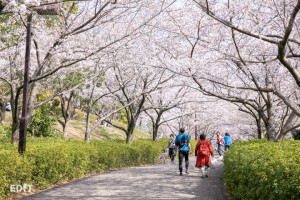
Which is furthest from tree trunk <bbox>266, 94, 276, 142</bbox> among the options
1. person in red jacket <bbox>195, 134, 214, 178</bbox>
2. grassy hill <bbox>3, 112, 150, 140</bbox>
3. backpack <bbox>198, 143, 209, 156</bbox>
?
grassy hill <bbox>3, 112, 150, 140</bbox>

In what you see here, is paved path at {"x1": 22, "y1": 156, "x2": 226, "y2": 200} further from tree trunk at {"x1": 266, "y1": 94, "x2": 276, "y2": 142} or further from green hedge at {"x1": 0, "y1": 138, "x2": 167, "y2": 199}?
tree trunk at {"x1": 266, "y1": 94, "x2": 276, "y2": 142}

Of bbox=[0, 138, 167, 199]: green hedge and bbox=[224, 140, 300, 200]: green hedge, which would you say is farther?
bbox=[0, 138, 167, 199]: green hedge

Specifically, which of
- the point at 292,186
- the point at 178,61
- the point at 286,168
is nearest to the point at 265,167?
the point at 286,168

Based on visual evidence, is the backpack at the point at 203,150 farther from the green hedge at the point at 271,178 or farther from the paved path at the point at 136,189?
the green hedge at the point at 271,178

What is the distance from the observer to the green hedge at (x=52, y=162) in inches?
272

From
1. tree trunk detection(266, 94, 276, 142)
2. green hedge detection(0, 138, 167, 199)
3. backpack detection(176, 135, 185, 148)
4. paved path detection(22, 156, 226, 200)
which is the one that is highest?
tree trunk detection(266, 94, 276, 142)

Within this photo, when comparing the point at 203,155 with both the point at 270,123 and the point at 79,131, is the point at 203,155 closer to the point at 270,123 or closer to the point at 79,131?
the point at 270,123

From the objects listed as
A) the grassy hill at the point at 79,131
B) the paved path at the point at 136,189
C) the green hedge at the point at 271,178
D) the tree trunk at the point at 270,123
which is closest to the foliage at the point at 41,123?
the grassy hill at the point at 79,131

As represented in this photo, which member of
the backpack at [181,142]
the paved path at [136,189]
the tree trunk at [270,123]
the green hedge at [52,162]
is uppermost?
the tree trunk at [270,123]

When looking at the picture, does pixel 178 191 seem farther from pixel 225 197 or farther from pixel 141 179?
pixel 141 179

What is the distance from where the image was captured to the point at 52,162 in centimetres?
878

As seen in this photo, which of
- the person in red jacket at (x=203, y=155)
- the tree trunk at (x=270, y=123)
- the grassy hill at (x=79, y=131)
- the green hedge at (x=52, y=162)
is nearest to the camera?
the green hedge at (x=52, y=162)

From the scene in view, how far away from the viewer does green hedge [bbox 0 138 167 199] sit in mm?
6916

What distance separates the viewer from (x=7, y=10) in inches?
275
